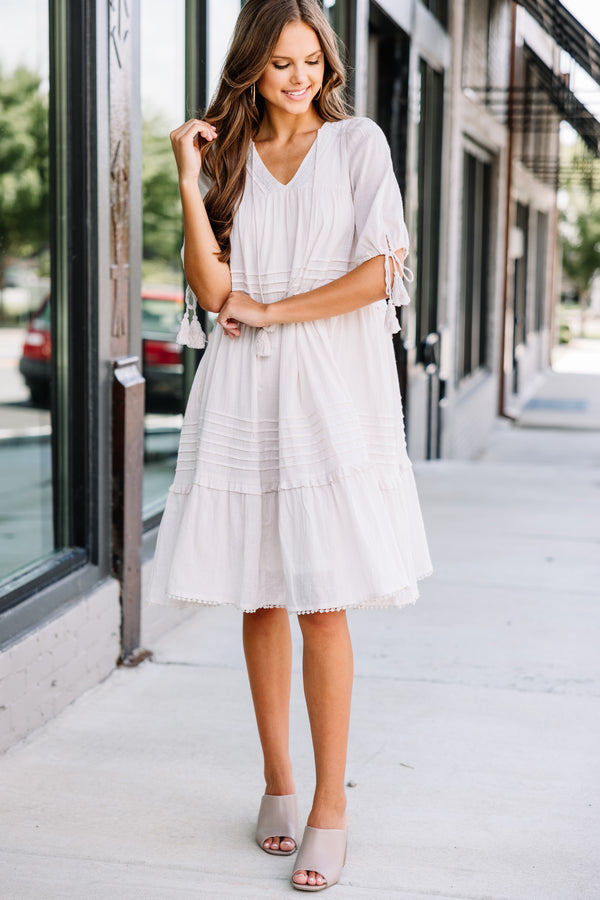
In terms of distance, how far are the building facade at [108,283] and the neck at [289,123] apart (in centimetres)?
78

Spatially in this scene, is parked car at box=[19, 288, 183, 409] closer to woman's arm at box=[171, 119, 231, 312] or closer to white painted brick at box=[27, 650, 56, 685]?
white painted brick at box=[27, 650, 56, 685]

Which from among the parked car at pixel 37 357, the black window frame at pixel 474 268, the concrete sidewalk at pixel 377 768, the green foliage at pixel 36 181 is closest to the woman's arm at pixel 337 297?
the concrete sidewalk at pixel 377 768

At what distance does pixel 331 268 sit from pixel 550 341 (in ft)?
84.1

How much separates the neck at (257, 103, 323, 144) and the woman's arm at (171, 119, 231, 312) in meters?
0.14

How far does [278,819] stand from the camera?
2742mm

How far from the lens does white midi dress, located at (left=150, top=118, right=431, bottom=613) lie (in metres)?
2.48

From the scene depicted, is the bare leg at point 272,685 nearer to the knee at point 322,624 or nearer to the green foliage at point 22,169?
the knee at point 322,624

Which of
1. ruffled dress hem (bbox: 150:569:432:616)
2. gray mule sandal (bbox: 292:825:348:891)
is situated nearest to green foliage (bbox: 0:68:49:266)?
ruffled dress hem (bbox: 150:569:432:616)

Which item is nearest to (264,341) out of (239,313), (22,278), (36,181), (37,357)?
(239,313)

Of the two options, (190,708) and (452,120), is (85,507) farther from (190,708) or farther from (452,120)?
(452,120)

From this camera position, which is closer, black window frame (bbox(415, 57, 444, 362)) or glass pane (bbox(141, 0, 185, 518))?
glass pane (bbox(141, 0, 185, 518))

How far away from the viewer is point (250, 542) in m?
2.52

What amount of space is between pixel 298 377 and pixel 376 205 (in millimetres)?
404

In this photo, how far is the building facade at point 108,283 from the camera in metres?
3.65
